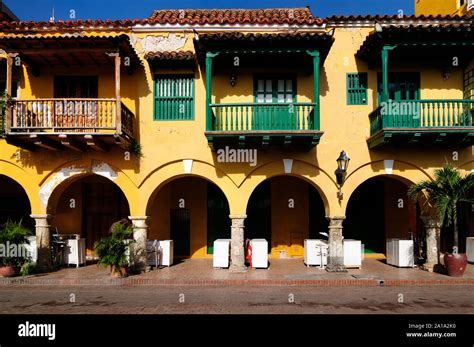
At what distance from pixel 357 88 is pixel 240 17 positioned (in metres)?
4.90

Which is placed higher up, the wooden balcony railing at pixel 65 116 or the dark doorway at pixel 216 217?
the wooden balcony railing at pixel 65 116

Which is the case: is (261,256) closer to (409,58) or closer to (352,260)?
(352,260)

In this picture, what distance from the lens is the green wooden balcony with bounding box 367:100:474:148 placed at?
37.5ft

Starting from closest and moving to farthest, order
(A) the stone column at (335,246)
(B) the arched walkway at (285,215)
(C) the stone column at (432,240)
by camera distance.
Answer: (A) the stone column at (335,246) → (C) the stone column at (432,240) → (B) the arched walkway at (285,215)

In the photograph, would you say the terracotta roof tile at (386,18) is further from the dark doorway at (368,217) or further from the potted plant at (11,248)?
the potted plant at (11,248)

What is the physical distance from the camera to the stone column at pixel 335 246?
12109mm

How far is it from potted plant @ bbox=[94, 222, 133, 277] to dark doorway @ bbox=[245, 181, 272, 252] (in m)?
5.24

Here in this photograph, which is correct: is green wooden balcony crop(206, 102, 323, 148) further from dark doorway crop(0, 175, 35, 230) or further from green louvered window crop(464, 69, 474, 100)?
dark doorway crop(0, 175, 35, 230)

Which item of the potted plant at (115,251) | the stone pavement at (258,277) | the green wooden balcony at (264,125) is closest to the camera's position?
the stone pavement at (258,277)

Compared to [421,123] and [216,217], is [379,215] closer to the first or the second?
[421,123]

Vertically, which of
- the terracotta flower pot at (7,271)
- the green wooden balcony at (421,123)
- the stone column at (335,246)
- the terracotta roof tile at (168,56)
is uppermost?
the terracotta roof tile at (168,56)

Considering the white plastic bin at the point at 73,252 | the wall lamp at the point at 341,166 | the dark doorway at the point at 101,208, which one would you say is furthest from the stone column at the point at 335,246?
the white plastic bin at the point at 73,252

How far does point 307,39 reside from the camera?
11469 mm

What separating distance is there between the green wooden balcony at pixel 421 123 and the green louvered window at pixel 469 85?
21.4 inches
